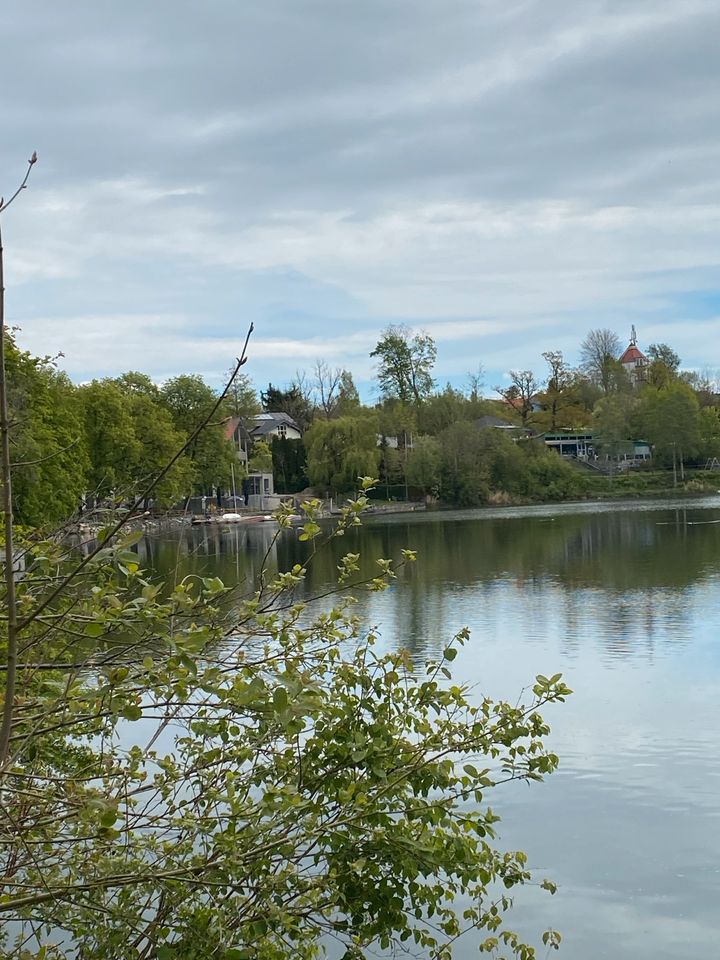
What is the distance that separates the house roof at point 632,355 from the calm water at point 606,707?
292 ft

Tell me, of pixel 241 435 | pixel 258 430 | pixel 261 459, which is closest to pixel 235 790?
pixel 261 459

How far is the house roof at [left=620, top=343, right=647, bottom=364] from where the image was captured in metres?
120

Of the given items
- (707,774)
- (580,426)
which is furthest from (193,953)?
(580,426)

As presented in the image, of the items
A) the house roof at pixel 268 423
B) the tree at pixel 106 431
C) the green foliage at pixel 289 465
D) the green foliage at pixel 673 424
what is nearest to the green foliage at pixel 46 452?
the tree at pixel 106 431

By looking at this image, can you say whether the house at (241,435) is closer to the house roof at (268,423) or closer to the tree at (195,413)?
the house roof at (268,423)

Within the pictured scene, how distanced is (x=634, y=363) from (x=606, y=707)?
361 feet

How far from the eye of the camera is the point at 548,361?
95.5 meters

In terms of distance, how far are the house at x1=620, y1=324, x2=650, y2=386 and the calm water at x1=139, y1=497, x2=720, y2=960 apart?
243 feet

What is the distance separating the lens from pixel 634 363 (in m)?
118

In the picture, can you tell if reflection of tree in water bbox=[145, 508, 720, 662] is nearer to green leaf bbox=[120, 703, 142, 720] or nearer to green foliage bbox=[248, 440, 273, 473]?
green leaf bbox=[120, 703, 142, 720]

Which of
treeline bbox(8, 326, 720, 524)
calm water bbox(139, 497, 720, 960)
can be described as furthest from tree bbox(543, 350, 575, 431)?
calm water bbox(139, 497, 720, 960)

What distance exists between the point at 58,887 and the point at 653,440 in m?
A: 89.4

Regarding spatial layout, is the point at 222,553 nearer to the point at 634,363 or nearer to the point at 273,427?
the point at 273,427

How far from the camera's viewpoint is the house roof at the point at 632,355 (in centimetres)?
12044
